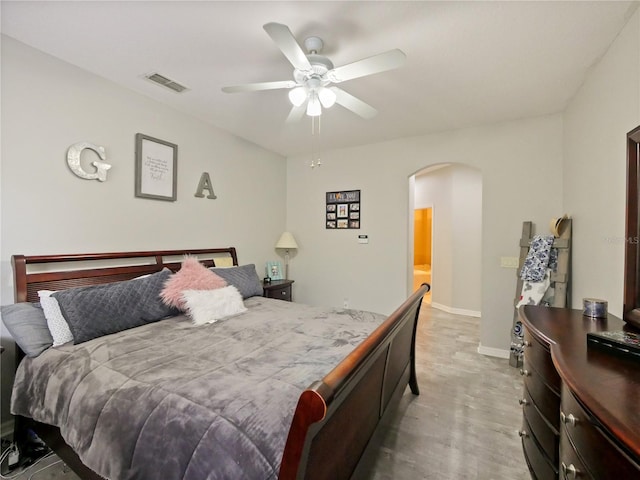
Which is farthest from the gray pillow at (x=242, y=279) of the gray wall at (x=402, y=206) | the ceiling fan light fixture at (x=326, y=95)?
the ceiling fan light fixture at (x=326, y=95)

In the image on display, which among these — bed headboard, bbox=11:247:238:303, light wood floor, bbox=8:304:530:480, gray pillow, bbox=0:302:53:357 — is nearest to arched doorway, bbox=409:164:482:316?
light wood floor, bbox=8:304:530:480

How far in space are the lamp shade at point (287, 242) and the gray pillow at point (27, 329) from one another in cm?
288

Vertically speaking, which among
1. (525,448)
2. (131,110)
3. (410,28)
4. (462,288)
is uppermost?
(410,28)

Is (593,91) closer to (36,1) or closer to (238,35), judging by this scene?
(238,35)

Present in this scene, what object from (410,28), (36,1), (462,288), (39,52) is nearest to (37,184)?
(39,52)

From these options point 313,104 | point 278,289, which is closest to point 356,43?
point 313,104

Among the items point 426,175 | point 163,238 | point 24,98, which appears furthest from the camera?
point 426,175

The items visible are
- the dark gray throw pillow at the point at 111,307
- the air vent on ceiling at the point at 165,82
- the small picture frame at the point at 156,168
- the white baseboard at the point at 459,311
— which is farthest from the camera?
the white baseboard at the point at 459,311

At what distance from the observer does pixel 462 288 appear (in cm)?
511

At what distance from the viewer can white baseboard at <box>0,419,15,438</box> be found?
1.91 metres

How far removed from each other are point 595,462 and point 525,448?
1.05 m

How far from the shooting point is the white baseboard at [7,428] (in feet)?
6.26

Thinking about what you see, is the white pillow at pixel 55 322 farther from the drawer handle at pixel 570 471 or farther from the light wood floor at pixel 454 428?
the drawer handle at pixel 570 471

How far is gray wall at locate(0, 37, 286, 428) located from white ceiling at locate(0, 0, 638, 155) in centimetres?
20
